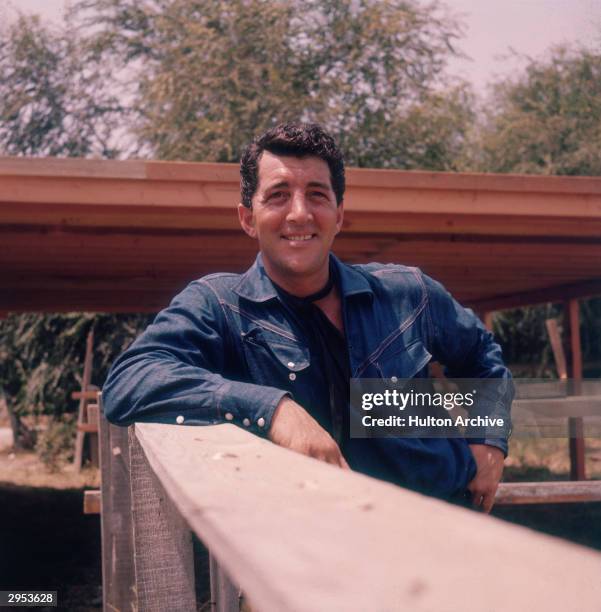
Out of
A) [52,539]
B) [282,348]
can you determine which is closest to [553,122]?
[52,539]

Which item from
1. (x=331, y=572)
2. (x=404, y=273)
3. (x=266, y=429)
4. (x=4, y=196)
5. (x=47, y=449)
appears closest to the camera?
(x=331, y=572)

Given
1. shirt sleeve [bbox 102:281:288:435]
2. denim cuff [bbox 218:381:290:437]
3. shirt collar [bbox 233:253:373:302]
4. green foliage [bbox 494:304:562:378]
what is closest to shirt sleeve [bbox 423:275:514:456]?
shirt collar [bbox 233:253:373:302]

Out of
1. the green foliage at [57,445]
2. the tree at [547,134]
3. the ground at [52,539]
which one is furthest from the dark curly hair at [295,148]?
the tree at [547,134]

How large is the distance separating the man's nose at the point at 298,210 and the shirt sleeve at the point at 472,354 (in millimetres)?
426

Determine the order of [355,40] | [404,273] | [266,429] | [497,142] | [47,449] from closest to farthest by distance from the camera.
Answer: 1. [266,429]
2. [404,273]
3. [47,449]
4. [355,40]
5. [497,142]

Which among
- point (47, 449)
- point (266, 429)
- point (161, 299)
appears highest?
point (161, 299)

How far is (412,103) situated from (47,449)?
9.04m

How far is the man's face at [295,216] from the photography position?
227 cm

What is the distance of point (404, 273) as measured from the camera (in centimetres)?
246

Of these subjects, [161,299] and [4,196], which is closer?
[4,196]

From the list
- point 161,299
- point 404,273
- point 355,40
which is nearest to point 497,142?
point 355,40

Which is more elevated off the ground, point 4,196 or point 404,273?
point 4,196

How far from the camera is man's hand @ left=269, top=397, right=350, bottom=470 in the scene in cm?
159

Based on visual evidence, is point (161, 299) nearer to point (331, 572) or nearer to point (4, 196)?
point (4, 196)
